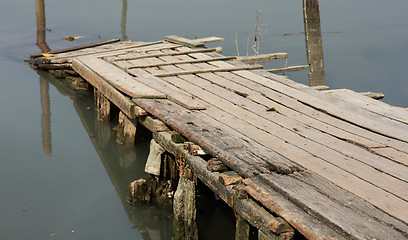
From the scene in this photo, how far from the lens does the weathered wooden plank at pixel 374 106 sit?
231 inches

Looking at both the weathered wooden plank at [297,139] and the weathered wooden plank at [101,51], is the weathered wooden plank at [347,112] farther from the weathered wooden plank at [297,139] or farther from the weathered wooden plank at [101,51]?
the weathered wooden plank at [101,51]

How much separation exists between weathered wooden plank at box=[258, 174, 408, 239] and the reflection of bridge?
235cm

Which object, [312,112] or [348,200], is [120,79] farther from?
[348,200]

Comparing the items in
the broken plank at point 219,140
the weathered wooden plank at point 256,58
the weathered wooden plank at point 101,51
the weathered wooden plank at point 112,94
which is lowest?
the broken plank at point 219,140

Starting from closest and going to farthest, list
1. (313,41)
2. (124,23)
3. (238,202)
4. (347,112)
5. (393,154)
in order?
1. (238,202)
2. (393,154)
3. (347,112)
4. (313,41)
5. (124,23)

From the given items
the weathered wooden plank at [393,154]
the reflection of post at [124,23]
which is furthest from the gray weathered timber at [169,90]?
the reflection of post at [124,23]

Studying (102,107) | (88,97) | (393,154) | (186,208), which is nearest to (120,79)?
(102,107)

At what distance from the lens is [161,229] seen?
6031mm

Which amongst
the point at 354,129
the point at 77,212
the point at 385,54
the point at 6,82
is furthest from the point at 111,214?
the point at 385,54

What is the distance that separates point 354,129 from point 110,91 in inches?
141

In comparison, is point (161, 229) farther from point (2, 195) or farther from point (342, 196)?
point (342, 196)

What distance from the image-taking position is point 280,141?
4.93 meters

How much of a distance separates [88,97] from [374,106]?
630 centimetres

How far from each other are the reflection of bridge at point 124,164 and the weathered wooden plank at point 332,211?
2353mm
